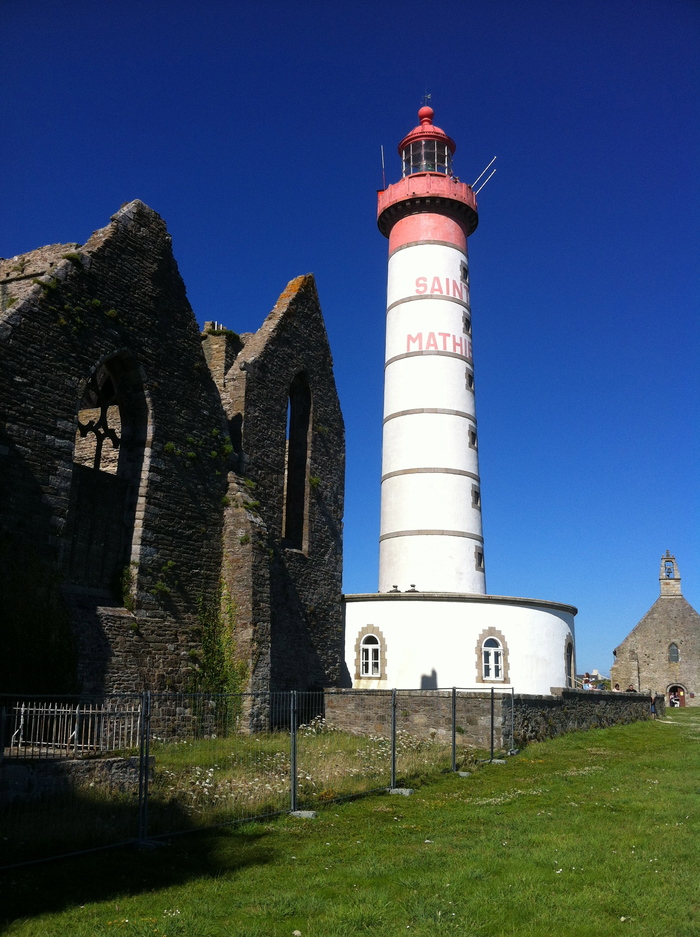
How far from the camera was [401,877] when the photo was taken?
24.2ft

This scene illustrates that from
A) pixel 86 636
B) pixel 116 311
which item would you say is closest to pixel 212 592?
pixel 86 636

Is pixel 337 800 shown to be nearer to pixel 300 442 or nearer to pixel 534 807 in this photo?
pixel 534 807

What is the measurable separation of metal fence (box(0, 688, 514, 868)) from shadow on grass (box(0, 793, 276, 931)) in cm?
3

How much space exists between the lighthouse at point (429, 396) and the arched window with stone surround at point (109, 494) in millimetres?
12384

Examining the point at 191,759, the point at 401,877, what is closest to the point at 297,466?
the point at 191,759

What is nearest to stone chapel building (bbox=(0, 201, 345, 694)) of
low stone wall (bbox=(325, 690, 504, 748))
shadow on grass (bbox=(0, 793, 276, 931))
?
low stone wall (bbox=(325, 690, 504, 748))

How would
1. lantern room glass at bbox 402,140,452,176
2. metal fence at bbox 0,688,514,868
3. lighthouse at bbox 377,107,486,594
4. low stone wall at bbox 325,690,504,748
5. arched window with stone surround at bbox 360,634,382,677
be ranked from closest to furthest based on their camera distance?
metal fence at bbox 0,688,514,868 < low stone wall at bbox 325,690,504,748 < arched window with stone surround at bbox 360,634,382,677 < lighthouse at bbox 377,107,486,594 < lantern room glass at bbox 402,140,452,176

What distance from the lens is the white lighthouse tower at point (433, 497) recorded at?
77.7 feet

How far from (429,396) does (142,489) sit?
46.2 feet

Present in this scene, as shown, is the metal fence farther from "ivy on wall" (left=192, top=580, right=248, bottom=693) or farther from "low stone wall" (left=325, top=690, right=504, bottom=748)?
"ivy on wall" (left=192, top=580, right=248, bottom=693)

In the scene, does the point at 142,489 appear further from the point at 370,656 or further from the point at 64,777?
the point at 370,656

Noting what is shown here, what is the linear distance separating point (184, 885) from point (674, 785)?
931 cm

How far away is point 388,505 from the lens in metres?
28.1

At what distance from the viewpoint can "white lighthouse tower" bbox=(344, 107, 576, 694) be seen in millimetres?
23672
